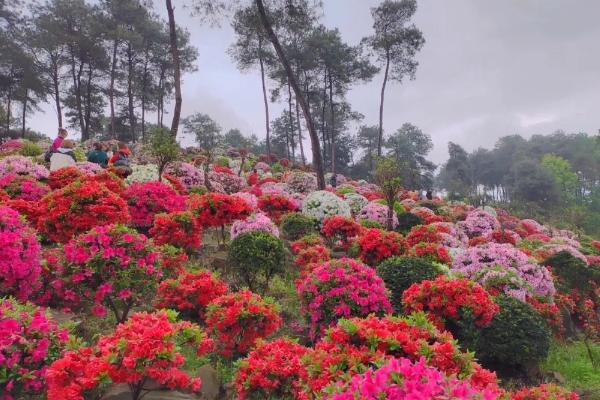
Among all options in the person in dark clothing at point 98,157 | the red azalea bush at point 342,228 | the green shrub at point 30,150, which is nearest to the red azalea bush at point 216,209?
the red azalea bush at point 342,228

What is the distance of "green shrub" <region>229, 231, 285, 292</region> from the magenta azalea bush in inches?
157

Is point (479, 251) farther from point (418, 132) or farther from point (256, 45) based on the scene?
point (418, 132)

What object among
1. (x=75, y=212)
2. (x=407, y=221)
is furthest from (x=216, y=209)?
A: (x=407, y=221)

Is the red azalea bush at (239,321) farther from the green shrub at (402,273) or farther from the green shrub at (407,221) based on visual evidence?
the green shrub at (407,221)

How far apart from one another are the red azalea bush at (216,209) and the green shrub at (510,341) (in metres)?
6.05

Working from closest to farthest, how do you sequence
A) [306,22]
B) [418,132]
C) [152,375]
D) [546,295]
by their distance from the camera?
1. [152,375]
2. [546,295]
3. [306,22]
4. [418,132]

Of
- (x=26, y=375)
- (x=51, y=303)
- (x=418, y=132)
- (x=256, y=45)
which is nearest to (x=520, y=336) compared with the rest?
(x=26, y=375)

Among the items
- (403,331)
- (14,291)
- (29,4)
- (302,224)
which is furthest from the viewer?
(29,4)

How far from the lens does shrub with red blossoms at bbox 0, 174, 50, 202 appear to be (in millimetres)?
10242

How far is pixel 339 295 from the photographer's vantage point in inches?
266

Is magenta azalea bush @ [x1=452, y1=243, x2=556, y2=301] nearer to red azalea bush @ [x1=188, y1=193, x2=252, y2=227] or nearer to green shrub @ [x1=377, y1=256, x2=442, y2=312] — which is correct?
green shrub @ [x1=377, y1=256, x2=442, y2=312]

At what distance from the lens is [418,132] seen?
8019 centimetres

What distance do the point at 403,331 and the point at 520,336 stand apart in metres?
3.70

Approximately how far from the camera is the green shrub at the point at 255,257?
352 inches
